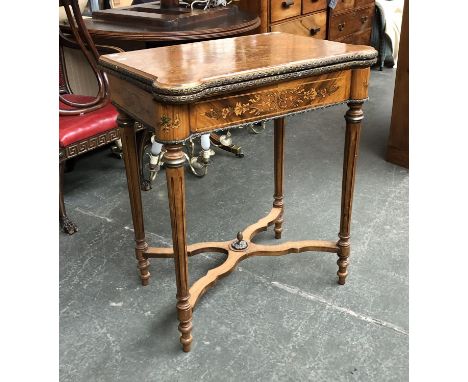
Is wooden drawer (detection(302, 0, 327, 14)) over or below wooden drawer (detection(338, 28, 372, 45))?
over

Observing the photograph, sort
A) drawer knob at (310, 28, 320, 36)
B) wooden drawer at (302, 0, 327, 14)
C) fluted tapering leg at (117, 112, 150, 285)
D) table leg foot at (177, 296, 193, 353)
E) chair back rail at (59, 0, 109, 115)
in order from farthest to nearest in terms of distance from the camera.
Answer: drawer knob at (310, 28, 320, 36)
wooden drawer at (302, 0, 327, 14)
chair back rail at (59, 0, 109, 115)
fluted tapering leg at (117, 112, 150, 285)
table leg foot at (177, 296, 193, 353)

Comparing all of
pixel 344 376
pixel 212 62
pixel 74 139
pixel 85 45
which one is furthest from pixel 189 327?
pixel 85 45

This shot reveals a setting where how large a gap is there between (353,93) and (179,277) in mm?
778

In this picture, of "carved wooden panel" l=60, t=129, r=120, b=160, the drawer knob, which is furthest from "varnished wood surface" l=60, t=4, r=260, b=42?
the drawer knob

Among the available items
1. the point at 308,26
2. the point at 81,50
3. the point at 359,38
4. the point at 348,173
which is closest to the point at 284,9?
the point at 308,26

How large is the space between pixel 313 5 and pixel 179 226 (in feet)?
9.45

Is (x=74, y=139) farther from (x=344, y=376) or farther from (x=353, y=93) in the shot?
(x=344, y=376)

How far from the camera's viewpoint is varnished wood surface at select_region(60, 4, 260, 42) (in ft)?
7.08

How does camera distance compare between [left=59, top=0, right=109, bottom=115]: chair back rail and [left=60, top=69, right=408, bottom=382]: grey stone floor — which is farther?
[left=59, top=0, right=109, bottom=115]: chair back rail

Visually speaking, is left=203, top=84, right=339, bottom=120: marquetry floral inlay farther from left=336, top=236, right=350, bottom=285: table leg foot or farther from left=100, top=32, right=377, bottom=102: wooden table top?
left=336, top=236, right=350, bottom=285: table leg foot

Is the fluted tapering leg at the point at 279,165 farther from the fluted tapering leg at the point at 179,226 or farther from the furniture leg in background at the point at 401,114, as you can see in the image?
the furniture leg in background at the point at 401,114

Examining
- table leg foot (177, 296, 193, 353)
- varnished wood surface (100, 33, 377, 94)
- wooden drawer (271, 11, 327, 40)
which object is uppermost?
varnished wood surface (100, 33, 377, 94)

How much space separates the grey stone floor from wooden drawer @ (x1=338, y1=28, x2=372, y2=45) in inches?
75.3

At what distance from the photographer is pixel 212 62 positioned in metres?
1.35
